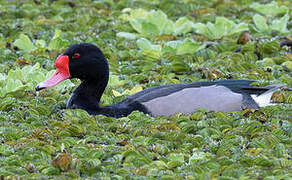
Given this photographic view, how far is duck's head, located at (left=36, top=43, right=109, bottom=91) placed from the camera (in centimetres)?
728

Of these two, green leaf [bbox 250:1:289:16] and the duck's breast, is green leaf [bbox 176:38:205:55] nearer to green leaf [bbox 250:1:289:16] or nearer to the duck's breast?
the duck's breast

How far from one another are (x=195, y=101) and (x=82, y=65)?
53.2 inches

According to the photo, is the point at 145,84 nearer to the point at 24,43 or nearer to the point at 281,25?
the point at 24,43

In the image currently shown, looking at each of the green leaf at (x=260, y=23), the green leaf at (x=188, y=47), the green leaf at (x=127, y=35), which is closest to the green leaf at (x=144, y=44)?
→ the green leaf at (x=188, y=47)

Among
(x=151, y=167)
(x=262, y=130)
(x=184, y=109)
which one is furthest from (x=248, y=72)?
(x=151, y=167)

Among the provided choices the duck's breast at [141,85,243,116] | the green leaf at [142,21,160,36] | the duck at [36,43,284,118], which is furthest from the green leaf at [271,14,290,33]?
the duck's breast at [141,85,243,116]

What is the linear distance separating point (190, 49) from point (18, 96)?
2.94 m

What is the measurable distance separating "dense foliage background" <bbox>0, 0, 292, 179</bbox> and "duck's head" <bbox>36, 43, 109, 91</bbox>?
35 cm

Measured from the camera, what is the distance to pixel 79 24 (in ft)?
35.8

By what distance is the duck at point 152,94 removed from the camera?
6.97 metres

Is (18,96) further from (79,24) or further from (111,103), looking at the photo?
(79,24)

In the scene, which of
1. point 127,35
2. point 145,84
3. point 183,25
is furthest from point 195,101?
point 183,25

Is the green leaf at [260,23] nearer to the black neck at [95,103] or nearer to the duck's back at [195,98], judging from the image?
the duck's back at [195,98]

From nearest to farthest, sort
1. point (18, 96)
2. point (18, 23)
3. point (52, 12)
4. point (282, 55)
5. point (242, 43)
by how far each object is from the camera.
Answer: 1. point (18, 96)
2. point (282, 55)
3. point (242, 43)
4. point (18, 23)
5. point (52, 12)
